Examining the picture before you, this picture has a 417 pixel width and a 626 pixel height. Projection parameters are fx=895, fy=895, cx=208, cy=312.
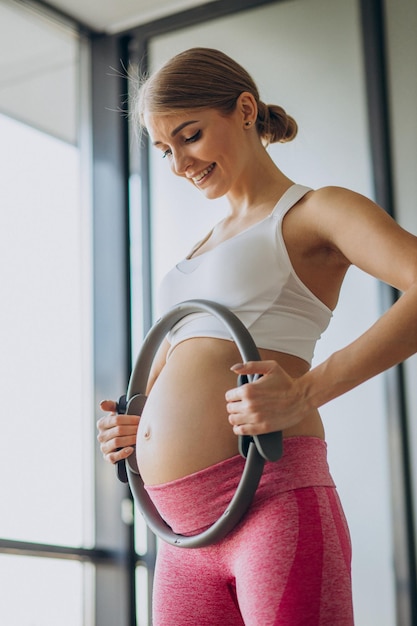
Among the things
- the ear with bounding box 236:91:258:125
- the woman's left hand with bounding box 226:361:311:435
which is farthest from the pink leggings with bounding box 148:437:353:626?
the ear with bounding box 236:91:258:125

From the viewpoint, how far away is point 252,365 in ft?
3.68

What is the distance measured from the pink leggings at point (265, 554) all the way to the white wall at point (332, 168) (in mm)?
1187

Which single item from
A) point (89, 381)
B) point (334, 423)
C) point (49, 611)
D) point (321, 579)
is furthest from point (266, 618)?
point (89, 381)

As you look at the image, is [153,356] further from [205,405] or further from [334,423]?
[334,423]

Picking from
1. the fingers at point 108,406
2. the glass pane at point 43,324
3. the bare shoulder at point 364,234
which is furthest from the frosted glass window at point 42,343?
the bare shoulder at point 364,234

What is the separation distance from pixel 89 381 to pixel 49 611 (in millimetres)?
725

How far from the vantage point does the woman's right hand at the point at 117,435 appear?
1.41m

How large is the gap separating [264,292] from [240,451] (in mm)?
250

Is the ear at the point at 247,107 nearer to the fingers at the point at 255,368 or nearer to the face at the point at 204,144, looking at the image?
the face at the point at 204,144

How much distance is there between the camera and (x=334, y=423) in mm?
2492

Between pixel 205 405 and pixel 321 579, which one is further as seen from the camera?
pixel 205 405

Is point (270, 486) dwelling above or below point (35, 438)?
below

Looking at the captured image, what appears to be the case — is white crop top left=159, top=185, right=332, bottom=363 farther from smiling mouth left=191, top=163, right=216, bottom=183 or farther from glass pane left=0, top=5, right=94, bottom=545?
glass pane left=0, top=5, right=94, bottom=545

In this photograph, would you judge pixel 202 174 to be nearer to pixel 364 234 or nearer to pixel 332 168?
pixel 364 234
